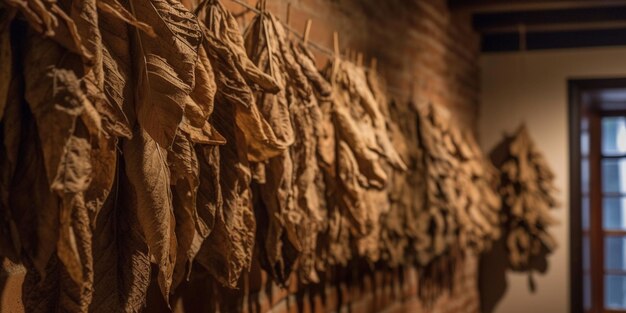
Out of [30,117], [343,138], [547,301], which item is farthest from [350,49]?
[547,301]

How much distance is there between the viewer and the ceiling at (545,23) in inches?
154

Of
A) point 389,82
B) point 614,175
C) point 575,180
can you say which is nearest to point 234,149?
point 389,82

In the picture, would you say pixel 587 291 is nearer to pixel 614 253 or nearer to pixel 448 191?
pixel 614 253

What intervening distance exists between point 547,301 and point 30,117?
3971 millimetres

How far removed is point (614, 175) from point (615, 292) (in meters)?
0.70

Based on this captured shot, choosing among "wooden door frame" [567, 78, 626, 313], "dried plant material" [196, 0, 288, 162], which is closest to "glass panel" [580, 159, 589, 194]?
"wooden door frame" [567, 78, 626, 313]

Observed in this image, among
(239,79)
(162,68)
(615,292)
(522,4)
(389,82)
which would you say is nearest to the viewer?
(162,68)

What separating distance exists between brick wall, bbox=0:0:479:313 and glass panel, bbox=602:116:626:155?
0.96 metres

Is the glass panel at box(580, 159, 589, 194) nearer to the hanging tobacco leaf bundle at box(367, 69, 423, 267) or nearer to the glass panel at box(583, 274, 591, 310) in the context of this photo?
the glass panel at box(583, 274, 591, 310)

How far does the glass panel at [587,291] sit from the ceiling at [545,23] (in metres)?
1.30

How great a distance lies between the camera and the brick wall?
1.83 metres

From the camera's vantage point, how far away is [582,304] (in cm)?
438

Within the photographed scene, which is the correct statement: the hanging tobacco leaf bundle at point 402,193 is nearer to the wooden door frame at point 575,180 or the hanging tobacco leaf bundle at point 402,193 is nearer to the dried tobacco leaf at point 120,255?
the dried tobacco leaf at point 120,255

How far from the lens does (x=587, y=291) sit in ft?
15.2
